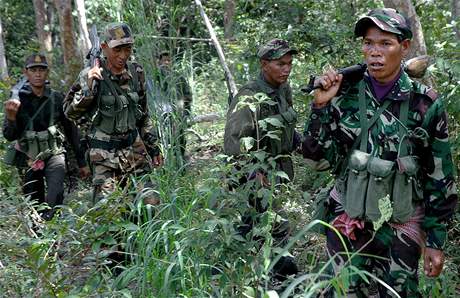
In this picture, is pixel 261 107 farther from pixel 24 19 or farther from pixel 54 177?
pixel 24 19

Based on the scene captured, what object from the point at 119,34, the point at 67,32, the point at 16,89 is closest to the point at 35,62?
the point at 16,89

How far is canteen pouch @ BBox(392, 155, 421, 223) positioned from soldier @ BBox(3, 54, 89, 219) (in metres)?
4.31

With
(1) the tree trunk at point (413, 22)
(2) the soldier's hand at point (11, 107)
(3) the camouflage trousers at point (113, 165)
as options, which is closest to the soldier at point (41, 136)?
(2) the soldier's hand at point (11, 107)

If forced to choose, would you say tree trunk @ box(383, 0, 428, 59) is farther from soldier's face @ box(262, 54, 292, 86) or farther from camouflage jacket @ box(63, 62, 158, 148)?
camouflage jacket @ box(63, 62, 158, 148)

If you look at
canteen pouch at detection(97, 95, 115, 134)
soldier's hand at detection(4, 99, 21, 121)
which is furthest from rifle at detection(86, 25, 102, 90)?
soldier's hand at detection(4, 99, 21, 121)

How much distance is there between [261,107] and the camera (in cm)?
527

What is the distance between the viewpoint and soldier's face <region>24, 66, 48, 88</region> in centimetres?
729

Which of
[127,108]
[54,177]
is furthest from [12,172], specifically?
[127,108]

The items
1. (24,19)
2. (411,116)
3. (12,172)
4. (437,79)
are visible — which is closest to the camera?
(411,116)

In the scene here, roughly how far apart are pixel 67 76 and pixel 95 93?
5.61m

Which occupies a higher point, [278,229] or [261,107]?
[261,107]

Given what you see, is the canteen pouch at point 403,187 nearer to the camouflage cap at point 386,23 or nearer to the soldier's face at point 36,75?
the camouflage cap at point 386,23

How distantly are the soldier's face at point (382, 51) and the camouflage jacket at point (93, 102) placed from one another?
2.95 meters

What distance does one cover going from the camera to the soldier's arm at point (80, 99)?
5.87 metres
